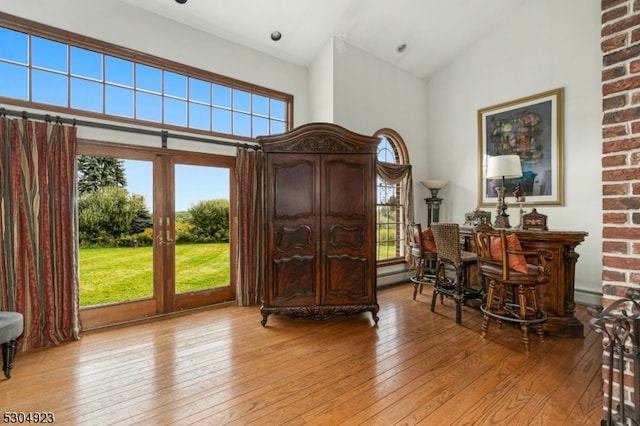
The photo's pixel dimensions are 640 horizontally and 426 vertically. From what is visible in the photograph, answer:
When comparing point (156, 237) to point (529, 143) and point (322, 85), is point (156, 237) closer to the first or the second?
point (322, 85)

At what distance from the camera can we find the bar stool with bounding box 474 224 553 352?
3023 millimetres

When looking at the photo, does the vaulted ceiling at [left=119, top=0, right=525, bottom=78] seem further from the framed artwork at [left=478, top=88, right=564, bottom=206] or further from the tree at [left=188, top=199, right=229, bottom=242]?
the tree at [left=188, top=199, right=229, bottom=242]

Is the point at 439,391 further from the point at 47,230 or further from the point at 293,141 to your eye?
the point at 47,230

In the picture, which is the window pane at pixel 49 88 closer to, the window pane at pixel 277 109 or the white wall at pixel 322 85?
the window pane at pixel 277 109

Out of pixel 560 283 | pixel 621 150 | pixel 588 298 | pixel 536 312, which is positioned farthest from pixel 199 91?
pixel 588 298

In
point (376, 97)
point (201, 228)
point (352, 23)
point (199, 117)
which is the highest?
point (352, 23)

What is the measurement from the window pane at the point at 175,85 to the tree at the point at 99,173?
1058mm

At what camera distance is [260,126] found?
4.69 m

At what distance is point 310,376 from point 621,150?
2432 millimetres

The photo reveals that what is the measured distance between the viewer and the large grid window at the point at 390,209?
218 inches

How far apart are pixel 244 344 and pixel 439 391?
5.88 feet

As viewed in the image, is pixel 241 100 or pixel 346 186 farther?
pixel 241 100

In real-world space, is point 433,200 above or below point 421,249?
above

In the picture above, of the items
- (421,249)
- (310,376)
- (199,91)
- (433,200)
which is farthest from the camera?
(433,200)
